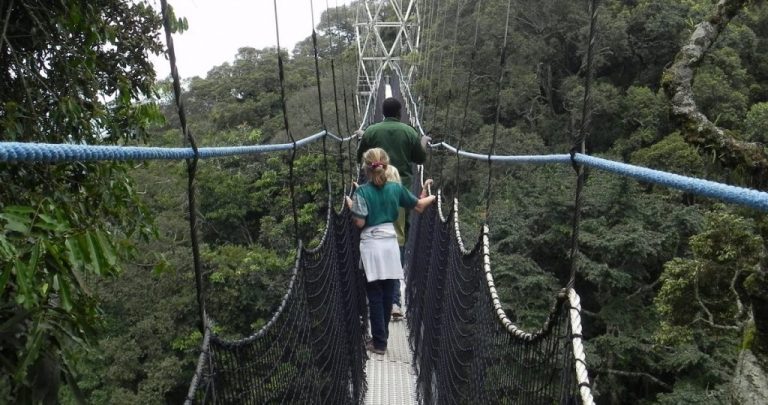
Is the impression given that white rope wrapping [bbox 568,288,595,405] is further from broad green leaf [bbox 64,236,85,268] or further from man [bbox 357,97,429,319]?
man [bbox 357,97,429,319]

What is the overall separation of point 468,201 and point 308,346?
8.32m

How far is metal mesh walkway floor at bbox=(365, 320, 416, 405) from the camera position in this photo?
214 centimetres

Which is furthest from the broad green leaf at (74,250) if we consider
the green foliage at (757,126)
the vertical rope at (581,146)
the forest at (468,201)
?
the green foliage at (757,126)

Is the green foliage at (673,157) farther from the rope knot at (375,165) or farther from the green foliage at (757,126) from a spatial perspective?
the rope knot at (375,165)

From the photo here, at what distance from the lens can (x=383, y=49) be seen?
11555 millimetres

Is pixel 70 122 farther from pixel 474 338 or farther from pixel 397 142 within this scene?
pixel 397 142

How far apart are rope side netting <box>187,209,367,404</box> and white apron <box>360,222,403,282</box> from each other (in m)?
0.10

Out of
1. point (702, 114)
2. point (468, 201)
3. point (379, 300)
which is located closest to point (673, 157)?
point (468, 201)

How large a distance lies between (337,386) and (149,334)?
628cm

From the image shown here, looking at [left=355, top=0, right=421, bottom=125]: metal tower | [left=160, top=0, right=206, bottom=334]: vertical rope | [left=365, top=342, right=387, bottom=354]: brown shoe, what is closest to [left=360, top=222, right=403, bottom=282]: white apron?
[left=365, top=342, right=387, bottom=354]: brown shoe

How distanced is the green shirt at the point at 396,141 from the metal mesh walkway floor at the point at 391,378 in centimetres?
61

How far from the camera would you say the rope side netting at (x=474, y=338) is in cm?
80

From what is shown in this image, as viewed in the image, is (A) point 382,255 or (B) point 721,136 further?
(B) point 721,136

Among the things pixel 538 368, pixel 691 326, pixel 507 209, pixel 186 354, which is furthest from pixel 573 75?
pixel 538 368
